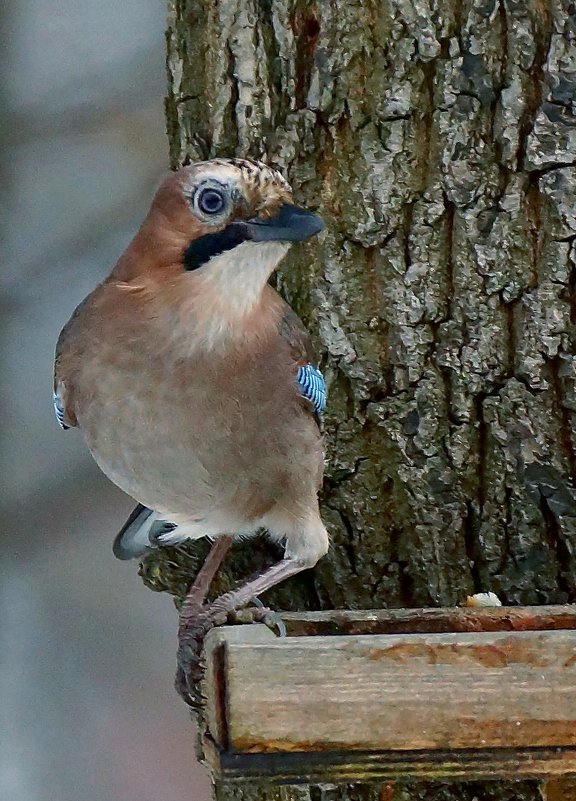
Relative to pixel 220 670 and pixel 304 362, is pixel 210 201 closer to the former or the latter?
pixel 304 362

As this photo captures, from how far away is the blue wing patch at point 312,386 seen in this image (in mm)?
1705

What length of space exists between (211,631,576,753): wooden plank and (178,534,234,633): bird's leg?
0.62 m

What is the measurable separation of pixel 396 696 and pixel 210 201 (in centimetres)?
64

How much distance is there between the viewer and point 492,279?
1777 millimetres

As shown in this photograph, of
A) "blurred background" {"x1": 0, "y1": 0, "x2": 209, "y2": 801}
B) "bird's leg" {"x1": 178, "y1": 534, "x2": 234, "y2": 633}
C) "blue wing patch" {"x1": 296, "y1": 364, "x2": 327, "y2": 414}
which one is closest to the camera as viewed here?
"blue wing patch" {"x1": 296, "y1": 364, "x2": 327, "y2": 414}

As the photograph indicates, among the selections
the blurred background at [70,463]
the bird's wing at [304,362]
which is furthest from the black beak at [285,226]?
the blurred background at [70,463]

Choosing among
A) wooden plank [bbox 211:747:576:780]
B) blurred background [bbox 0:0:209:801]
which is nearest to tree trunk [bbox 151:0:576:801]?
wooden plank [bbox 211:747:576:780]

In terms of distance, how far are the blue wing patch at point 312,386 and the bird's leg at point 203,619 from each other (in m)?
0.24

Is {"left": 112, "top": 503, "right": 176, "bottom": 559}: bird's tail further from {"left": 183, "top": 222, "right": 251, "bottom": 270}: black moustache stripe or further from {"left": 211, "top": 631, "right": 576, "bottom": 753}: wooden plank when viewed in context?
{"left": 211, "top": 631, "right": 576, "bottom": 753}: wooden plank

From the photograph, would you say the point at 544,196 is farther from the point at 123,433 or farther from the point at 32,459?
the point at 32,459

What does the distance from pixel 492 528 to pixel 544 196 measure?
1.69ft

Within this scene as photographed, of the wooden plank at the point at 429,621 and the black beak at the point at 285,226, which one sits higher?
the black beak at the point at 285,226

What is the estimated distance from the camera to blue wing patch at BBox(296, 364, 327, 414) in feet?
5.59

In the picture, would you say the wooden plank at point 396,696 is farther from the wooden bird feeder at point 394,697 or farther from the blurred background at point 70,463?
the blurred background at point 70,463
